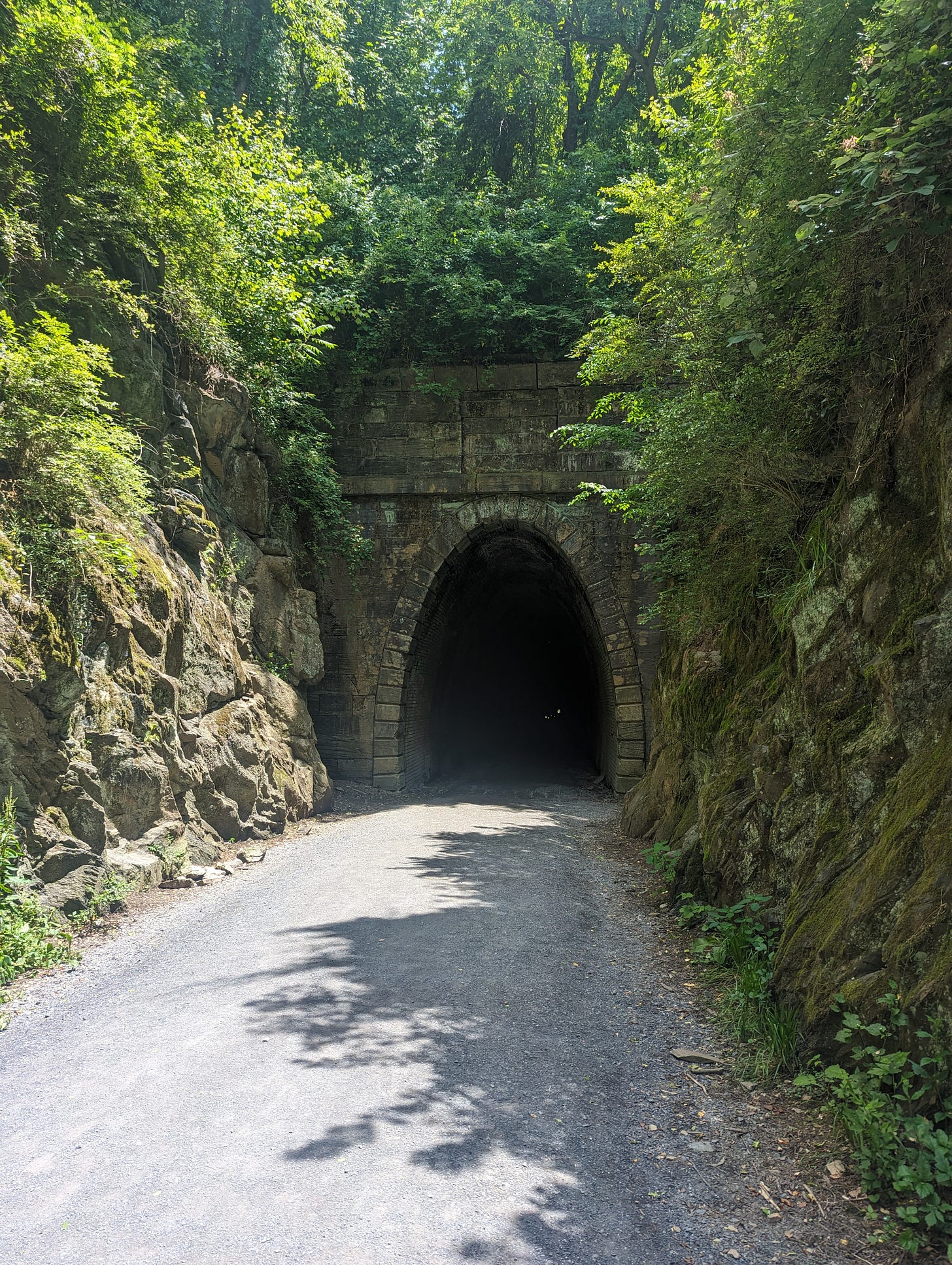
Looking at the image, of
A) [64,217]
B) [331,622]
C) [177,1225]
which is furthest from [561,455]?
[177,1225]

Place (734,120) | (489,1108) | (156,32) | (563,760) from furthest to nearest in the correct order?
1. (563,760)
2. (156,32)
3. (734,120)
4. (489,1108)

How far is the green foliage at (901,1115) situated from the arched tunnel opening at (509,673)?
10250 millimetres

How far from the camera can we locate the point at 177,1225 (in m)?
2.37

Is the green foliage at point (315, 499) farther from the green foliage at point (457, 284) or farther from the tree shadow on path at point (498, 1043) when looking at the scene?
the tree shadow on path at point (498, 1043)

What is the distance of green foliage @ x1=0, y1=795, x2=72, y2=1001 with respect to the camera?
4312 mm

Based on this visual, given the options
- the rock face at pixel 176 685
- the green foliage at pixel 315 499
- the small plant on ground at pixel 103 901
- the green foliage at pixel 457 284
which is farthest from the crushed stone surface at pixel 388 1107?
the green foliage at pixel 457 284

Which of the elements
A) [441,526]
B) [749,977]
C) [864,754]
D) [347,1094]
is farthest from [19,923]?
[441,526]

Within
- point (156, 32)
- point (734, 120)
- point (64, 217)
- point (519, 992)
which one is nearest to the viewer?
point (519, 992)

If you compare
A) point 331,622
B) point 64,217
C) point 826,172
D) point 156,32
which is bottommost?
point 331,622

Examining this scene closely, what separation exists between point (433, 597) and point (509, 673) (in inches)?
363

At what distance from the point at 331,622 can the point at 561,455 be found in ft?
15.1

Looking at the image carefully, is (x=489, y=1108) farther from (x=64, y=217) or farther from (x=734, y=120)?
(x=64, y=217)

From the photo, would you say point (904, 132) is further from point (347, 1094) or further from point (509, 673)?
point (509, 673)

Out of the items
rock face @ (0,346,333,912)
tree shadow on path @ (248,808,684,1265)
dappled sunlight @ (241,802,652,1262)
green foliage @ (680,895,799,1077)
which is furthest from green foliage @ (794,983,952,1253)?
rock face @ (0,346,333,912)
